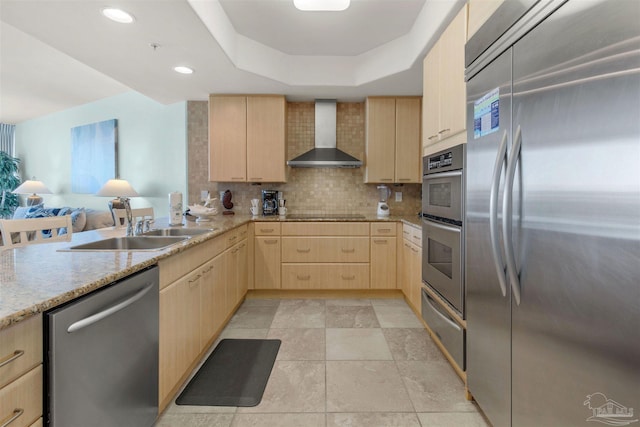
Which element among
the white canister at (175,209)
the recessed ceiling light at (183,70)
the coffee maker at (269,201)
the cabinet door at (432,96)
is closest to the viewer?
the cabinet door at (432,96)

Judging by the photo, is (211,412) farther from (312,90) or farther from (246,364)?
(312,90)

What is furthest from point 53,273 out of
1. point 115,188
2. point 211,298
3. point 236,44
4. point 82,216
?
point 82,216

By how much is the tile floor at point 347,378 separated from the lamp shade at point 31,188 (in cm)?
530

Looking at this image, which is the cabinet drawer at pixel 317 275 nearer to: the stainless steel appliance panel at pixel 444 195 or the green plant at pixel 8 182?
the stainless steel appliance panel at pixel 444 195

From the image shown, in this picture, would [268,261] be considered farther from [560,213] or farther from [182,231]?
[560,213]

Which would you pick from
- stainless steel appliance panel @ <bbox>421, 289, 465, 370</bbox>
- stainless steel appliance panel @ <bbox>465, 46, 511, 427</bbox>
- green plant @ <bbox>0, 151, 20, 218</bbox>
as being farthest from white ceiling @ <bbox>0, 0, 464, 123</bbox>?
green plant @ <bbox>0, 151, 20, 218</bbox>

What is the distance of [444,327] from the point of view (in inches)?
80.5

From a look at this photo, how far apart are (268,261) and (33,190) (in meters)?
5.23

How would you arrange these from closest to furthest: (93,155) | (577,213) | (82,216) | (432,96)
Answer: (577,213) → (432,96) → (82,216) → (93,155)

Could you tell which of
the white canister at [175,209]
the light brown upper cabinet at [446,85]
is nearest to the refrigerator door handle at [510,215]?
the light brown upper cabinet at [446,85]

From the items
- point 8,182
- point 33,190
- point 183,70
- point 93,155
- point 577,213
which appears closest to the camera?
point 577,213

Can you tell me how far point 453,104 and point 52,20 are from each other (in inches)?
105

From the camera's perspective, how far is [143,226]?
214 centimetres

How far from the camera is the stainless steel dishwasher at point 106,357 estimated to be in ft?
2.92
